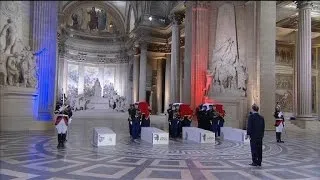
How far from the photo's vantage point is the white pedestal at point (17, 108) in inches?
517

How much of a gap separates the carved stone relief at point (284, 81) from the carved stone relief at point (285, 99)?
0.44m

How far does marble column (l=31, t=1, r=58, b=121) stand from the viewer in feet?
47.7

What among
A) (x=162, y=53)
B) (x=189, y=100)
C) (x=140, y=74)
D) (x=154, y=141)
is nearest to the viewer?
(x=154, y=141)

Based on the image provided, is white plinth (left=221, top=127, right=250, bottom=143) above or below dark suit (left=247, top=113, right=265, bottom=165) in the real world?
below

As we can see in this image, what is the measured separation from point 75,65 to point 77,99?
16.6 feet

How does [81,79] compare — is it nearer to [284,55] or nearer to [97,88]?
[97,88]

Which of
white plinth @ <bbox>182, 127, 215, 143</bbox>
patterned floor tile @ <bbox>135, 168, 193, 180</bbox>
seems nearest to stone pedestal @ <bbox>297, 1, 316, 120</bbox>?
white plinth @ <bbox>182, 127, 215, 143</bbox>

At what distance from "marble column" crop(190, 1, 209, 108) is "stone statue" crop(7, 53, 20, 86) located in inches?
353

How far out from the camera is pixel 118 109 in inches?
1423

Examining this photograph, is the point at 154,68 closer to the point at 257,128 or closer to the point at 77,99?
the point at 77,99

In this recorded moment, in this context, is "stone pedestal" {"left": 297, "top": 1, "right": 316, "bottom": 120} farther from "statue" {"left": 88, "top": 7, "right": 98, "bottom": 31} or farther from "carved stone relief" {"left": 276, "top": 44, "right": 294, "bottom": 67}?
"statue" {"left": 88, "top": 7, "right": 98, "bottom": 31}

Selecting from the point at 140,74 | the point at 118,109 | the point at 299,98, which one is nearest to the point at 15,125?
the point at 299,98

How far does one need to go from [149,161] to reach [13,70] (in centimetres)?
850

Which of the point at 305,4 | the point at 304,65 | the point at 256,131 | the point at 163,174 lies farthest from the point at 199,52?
the point at 163,174
